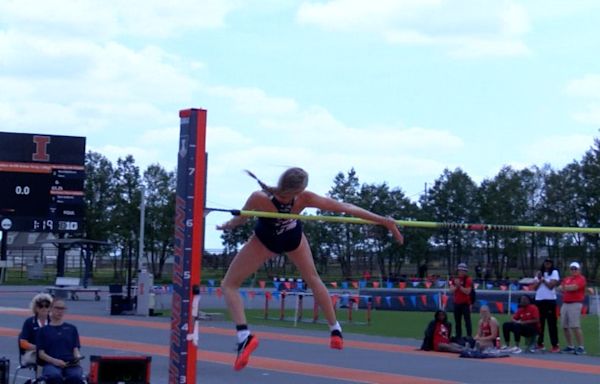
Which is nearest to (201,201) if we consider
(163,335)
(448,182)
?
(163,335)

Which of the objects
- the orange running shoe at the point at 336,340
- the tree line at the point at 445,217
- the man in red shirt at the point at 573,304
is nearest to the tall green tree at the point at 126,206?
the tree line at the point at 445,217

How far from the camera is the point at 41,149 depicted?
30391mm

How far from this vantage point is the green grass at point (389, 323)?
22.8m

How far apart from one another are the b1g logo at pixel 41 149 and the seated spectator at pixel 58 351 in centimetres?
1924

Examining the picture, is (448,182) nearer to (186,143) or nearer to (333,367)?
Answer: (333,367)

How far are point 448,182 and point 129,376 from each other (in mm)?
32179

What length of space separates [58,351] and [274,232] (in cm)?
503

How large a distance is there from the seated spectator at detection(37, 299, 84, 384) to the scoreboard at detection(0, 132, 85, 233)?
1897 centimetres

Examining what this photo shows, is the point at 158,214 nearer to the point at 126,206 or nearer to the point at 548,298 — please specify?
the point at 126,206

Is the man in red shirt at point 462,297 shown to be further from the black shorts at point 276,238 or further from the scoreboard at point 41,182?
the scoreboard at point 41,182

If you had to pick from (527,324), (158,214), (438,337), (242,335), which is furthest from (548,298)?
(158,214)

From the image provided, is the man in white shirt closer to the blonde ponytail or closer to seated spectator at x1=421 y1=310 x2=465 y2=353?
seated spectator at x1=421 y1=310 x2=465 y2=353

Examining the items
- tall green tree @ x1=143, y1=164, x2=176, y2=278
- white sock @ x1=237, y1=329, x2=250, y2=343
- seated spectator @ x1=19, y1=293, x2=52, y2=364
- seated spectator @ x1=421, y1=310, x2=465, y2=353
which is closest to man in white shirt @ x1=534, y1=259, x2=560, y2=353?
seated spectator @ x1=421, y1=310, x2=465, y2=353

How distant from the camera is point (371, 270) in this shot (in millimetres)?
50562
